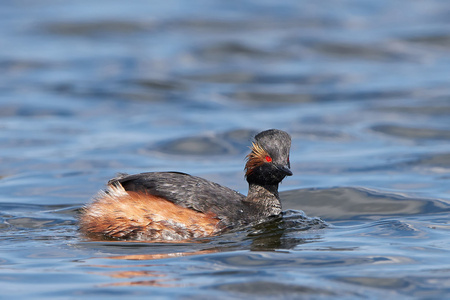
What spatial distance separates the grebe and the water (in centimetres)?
19

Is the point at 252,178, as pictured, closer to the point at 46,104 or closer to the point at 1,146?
the point at 1,146

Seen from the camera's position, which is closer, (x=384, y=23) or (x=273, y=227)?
(x=273, y=227)

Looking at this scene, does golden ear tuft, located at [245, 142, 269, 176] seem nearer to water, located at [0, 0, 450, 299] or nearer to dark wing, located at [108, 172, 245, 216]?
dark wing, located at [108, 172, 245, 216]

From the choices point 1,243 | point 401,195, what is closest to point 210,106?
point 401,195

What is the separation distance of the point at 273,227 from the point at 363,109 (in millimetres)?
8006

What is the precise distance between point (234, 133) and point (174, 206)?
6.28 meters

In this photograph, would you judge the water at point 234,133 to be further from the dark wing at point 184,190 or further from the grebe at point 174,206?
the dark wing at point 184,190

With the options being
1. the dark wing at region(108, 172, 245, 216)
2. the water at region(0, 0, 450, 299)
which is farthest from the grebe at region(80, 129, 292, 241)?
the water at region(0, 0, 450, 299)

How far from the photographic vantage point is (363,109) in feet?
51.1

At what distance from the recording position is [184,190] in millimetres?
7613

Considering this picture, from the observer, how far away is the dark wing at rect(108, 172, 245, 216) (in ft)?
24.7

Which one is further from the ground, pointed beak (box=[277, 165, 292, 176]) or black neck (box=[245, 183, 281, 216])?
pointed beak (box=[277, 165, 292, 176])

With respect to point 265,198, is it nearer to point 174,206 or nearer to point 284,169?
point 284,169

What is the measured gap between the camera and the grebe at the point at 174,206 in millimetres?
7410
